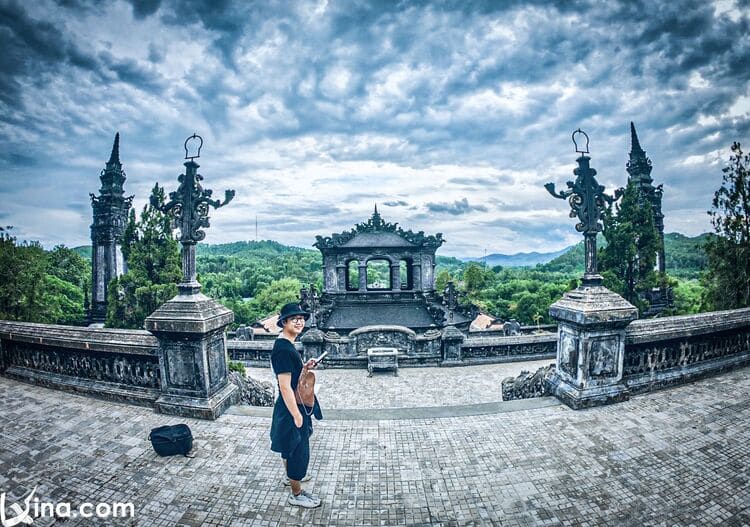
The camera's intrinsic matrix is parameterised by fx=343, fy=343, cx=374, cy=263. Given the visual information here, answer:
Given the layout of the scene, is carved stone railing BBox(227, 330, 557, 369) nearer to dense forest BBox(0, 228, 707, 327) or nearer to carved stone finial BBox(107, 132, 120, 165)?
dense forest BBox(0, 228, 707, 327)

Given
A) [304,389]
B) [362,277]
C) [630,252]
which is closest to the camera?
[304,389]

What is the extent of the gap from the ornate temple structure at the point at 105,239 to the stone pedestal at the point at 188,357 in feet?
71.1

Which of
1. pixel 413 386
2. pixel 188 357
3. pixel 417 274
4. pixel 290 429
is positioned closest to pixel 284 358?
pixel 290 429

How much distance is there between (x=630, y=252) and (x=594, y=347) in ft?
46.8

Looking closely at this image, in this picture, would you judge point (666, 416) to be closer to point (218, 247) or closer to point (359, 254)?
point (359, 254)

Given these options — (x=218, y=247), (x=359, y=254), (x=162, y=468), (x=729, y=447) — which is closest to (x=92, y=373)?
(x=162, y=468)

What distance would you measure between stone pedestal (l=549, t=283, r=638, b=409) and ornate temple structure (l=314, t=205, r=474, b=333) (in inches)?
549

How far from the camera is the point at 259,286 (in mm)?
61062

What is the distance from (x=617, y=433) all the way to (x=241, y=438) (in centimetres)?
556

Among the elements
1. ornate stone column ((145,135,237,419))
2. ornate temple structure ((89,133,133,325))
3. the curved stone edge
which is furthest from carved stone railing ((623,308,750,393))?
ornate temple structure ((89,133,133,325))

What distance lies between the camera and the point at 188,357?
5.67 m

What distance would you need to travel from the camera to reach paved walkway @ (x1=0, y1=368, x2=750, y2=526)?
12.1ft

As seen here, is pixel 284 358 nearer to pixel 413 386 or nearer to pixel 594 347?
pixel 594 347

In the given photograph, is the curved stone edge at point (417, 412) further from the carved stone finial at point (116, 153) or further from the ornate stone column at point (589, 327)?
the carved stone finial at point (116, 153)
